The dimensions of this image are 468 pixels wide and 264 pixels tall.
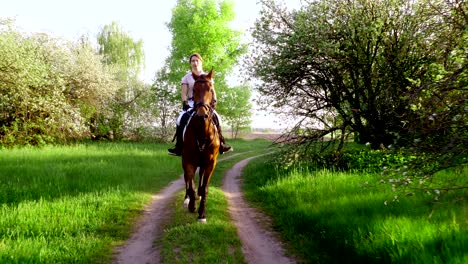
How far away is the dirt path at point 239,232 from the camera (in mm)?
6430

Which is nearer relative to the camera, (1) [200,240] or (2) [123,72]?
(1) [200,240]

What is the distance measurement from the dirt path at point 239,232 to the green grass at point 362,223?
442 millimetres

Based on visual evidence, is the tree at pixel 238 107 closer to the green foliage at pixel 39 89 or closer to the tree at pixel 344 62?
the green foliage at pixel 39 89

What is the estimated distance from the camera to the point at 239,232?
7816mm

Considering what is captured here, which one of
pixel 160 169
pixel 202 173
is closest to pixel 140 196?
pixel 202 173

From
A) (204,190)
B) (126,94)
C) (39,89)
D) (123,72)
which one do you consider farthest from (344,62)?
(123,72)

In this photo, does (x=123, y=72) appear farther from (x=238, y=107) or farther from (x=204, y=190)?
(x=204, y=190)

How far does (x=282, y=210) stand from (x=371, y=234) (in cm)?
374

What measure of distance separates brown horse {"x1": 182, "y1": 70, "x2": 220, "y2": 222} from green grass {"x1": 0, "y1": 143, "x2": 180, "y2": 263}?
198 cm

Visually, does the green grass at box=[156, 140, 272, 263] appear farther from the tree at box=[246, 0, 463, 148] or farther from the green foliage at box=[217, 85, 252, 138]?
the green foliage at box=[217, 85, 252, 138]

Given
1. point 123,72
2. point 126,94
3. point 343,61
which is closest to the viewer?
point 343,61

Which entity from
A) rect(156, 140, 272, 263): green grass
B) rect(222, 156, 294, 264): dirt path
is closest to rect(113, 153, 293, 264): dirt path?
rect(222, 156, 294, 264): dirt path

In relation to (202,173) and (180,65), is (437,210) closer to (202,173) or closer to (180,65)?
(202,173)

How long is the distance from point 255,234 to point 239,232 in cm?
40
